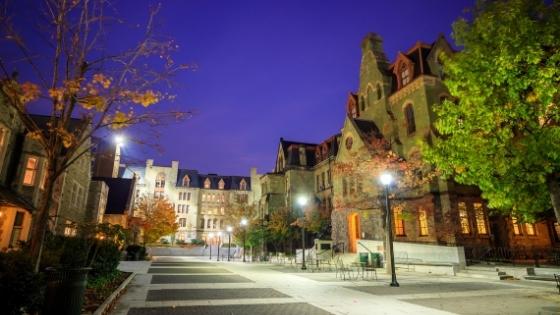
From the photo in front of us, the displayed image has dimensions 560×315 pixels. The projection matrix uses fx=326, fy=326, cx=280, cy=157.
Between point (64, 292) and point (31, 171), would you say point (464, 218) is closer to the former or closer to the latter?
point (64, 292)

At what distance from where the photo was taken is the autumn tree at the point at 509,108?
31.0 ft

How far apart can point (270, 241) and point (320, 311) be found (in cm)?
3396

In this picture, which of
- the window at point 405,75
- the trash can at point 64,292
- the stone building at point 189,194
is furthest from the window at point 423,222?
the stone building at point 189,194

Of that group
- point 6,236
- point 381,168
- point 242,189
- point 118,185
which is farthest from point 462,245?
point 242,189

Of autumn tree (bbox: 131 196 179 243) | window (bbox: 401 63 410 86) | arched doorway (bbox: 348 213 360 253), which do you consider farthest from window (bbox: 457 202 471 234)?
autumn tree (bbox: 131 196 179 243)

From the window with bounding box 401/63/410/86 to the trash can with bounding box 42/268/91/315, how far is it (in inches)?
1131

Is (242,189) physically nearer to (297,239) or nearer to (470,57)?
(297,239)

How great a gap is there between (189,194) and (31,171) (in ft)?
177

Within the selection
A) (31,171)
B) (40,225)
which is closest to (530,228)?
(40,225)

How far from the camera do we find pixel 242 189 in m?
76.6

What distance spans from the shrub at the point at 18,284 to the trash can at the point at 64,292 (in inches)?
14.1

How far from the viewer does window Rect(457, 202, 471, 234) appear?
23625 millimetres

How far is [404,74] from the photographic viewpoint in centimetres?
3006

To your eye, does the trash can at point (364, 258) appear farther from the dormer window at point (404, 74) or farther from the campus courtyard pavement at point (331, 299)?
the dormer window at point (404, 74)
